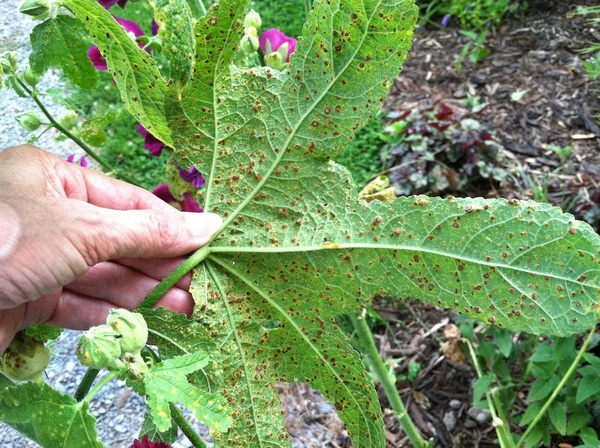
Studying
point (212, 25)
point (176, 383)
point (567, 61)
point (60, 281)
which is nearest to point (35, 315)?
point (60, 281)

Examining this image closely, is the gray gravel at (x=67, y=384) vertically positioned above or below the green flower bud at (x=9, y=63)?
below

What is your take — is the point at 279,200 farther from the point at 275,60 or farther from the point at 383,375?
the point at 383,375

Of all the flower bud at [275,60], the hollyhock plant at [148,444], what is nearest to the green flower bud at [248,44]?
the flower bud at [275,60]

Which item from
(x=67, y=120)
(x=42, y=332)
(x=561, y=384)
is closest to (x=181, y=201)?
(x=67, y=120)

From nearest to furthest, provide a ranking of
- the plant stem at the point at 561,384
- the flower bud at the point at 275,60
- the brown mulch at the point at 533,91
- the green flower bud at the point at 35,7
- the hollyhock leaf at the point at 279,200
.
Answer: the hollyhock leaf at the point at 279,200 < the green flower bud at the point at 35,7 < the flower bud at the point at 275,60 < the plant stem at the point at 561,384 < the brown mulch at the point at 533,91

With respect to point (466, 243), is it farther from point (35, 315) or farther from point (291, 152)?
point (35, 315)

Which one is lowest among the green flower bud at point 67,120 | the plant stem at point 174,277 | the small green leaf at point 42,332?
the small green leaf at point 42,332

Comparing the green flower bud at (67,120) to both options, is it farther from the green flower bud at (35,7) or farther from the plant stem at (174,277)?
the plant stem at (174,277)
